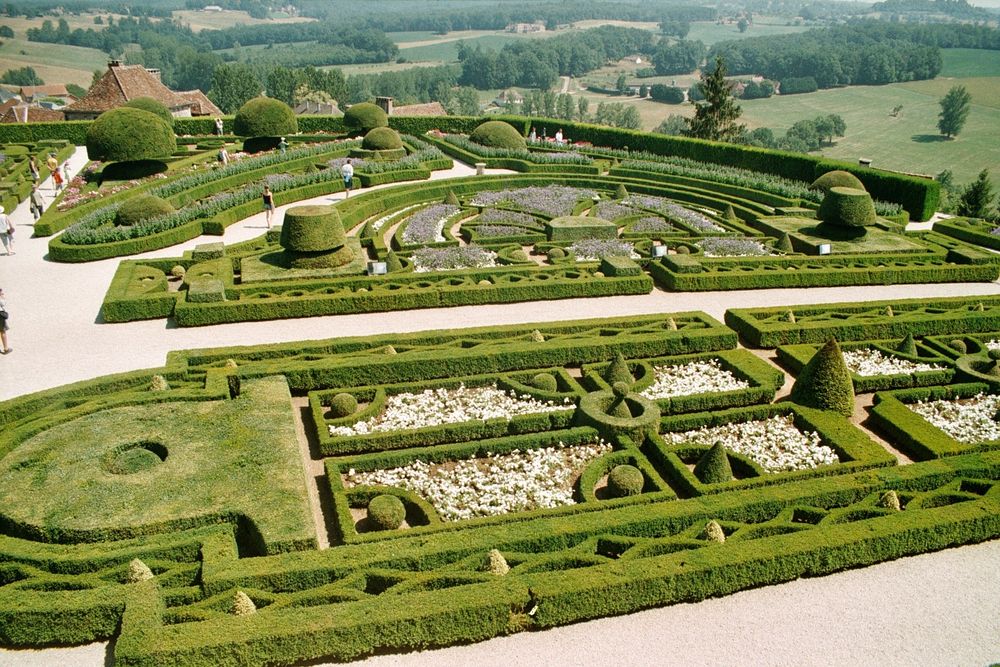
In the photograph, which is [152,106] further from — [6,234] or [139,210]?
[6,234]

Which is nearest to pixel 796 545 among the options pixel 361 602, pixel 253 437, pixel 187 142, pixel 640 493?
pixel 640 493

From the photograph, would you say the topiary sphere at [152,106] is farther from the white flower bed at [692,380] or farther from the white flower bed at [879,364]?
the white flower bed at [879,364]

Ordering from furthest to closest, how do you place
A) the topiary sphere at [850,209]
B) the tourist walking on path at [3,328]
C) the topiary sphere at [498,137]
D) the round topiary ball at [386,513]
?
the topiary sphere at [498,137] < the topiary sphere at [850,209] < the tourist walking on path at [3,328] < the round topiary ball at [386,513]

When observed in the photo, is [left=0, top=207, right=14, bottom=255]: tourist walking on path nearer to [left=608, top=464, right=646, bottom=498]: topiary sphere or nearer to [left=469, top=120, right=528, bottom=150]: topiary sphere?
[left=608, top=464, right=646, bottom=498]: topiary sphere

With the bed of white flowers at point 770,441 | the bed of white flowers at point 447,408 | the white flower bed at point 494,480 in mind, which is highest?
the bed of white flowers at point 447,408

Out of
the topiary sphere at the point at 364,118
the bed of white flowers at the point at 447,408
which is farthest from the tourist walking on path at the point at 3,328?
the topiary sphere at the point at 364,118

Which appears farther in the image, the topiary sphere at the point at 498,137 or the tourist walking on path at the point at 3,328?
the topiary sphere at the point at 498,137

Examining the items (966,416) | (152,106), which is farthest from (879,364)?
(152,106)

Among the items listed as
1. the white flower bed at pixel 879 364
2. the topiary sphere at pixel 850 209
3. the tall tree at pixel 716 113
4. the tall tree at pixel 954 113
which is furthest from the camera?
the tall tree at pixel 954 113

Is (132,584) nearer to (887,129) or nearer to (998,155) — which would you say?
(998,155)
